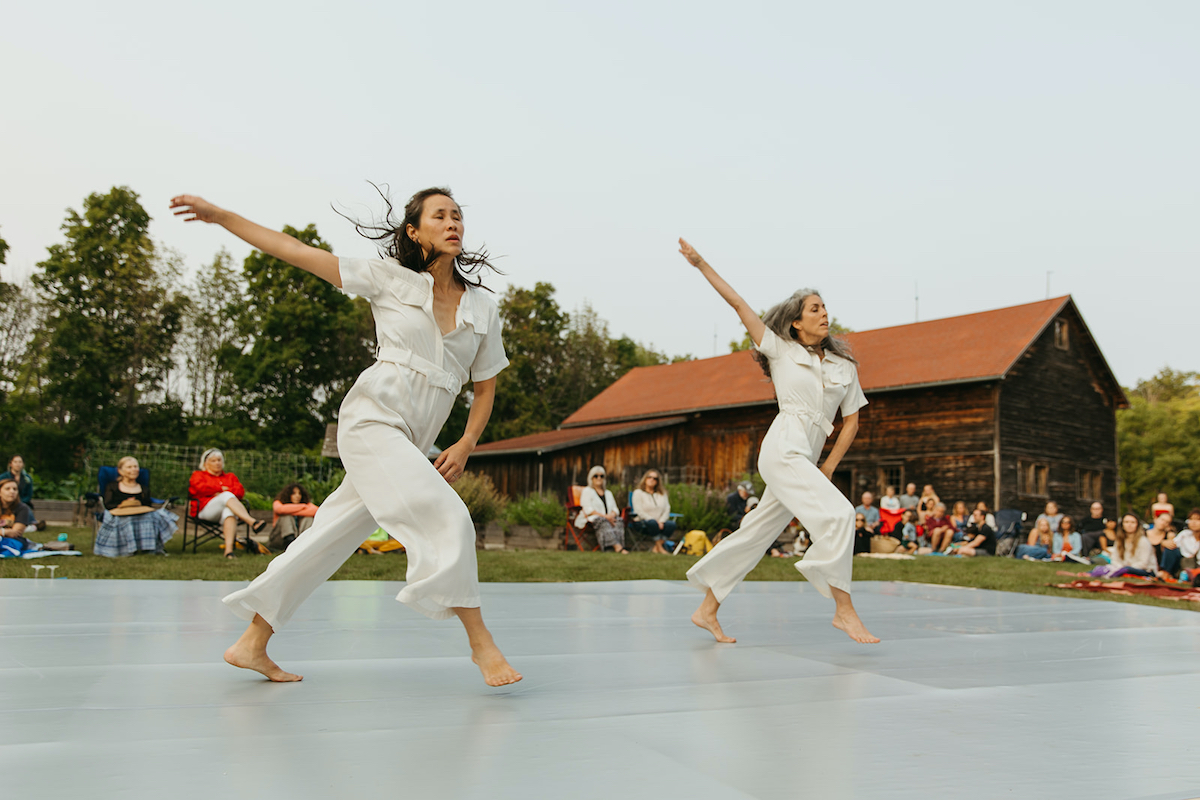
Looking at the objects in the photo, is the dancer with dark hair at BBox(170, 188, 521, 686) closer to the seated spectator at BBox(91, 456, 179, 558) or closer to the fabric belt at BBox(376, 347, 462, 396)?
the fabric belt at BBox(376, 347, 462, 396)

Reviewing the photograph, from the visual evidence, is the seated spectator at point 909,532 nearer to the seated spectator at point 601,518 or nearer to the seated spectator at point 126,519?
the seated spectator at point 601,518

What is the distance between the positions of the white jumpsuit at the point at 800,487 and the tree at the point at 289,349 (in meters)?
34.9

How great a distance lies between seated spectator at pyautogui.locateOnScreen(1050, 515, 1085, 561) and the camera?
1562 centimetres

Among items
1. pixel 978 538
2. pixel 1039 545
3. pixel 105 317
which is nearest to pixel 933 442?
pixel 978 538

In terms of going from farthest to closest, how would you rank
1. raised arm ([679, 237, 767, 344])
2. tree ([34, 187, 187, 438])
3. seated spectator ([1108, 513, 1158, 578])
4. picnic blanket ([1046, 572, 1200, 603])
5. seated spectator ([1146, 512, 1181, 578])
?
tree ([34, 187, 187, 438]) < seated spectator ([1146, 512, 1181, 578]) < seated spectator ([1108, 513, 1158, 578]) < picnic blanket ([1046, 572, 1200, 603]) < raised arm ([679, 237, 767, 344])

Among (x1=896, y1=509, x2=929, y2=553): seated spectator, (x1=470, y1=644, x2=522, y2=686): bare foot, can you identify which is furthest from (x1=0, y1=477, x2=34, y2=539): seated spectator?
(x1=896, y1=509, x2=929, y2=553): seated spectator

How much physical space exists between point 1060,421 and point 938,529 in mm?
12495

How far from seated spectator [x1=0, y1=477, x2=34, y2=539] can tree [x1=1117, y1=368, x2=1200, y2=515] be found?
152ft

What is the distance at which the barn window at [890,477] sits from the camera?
2698 centimetres

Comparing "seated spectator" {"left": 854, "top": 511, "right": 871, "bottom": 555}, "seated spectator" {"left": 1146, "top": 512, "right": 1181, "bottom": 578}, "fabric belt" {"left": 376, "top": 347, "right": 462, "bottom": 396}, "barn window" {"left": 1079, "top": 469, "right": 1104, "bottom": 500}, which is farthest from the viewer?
"barn window" {"left": 1079, "top": 469, "right": 1104, "bottom": 500}

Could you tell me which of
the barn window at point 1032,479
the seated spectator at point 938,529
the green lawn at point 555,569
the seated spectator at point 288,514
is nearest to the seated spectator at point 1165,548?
the green lawn at point 555,569

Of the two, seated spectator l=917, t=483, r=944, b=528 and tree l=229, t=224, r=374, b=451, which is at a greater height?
tree l=229, t=224, r=374, b=451

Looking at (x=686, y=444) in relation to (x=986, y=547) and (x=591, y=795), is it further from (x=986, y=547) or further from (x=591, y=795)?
(x=591, y=795)

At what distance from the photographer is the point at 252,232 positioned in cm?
308
